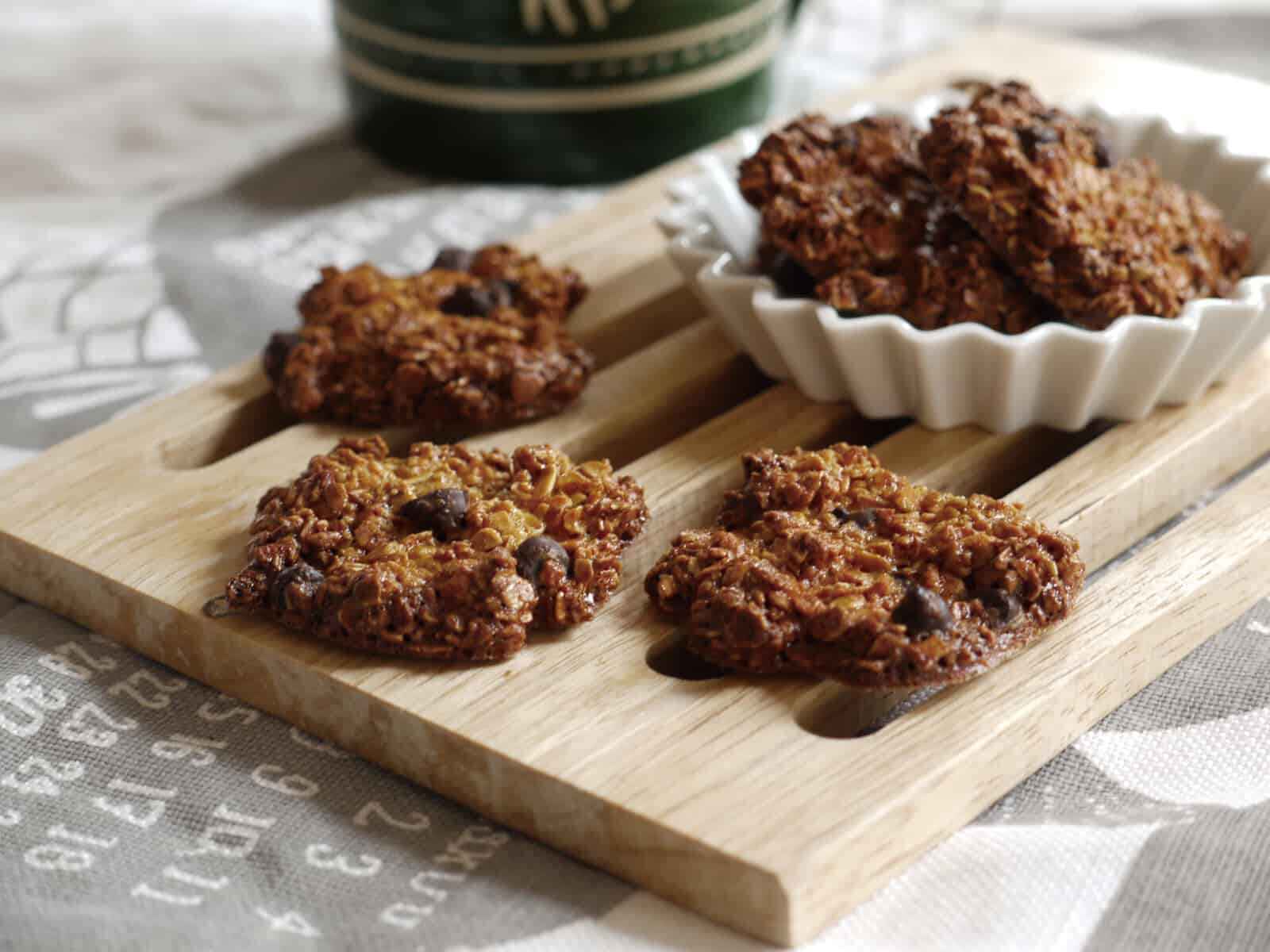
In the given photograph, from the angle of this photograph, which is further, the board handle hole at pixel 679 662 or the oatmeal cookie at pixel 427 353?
the oatmeal cookie at pixel 427 353

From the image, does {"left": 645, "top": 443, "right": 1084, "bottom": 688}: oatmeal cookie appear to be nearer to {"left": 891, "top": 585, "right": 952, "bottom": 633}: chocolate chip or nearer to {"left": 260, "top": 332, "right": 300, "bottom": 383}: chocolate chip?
{"left": 891, "top": 585, "right": 952, "bottom": 633}: chocolate chip

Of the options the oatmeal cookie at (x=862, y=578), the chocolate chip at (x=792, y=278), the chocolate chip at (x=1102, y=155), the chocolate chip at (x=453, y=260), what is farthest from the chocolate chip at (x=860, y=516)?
the chocolate chip at (x=453, y=260)

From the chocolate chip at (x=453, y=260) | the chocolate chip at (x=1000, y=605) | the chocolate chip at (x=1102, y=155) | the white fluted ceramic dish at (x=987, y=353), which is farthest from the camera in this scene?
the chocolate chip at (x=453, y=260)

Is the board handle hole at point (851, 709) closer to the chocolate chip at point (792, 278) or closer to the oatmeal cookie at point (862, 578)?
the oatmeal cookie at point (862, 578)

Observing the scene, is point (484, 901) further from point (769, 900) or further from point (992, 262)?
point (992, 262)

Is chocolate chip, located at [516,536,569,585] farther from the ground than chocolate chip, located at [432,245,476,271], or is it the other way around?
chocolate chip, located at [432,245,476,271]

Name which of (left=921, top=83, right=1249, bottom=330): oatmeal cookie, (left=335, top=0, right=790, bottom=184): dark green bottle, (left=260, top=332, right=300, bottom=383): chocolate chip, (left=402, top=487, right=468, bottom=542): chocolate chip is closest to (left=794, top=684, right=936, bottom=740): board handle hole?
(left=402, top=487, right=468, bottom=542): chocolate chip

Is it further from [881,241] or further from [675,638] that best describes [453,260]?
[675,638]

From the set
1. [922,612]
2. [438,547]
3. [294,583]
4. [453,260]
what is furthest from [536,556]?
[453,260]
